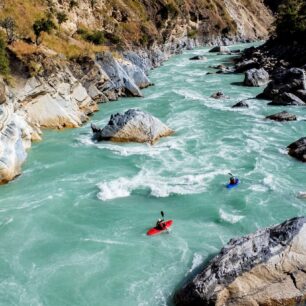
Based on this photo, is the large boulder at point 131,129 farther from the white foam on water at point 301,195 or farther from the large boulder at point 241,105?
the large boulder at point 241,105

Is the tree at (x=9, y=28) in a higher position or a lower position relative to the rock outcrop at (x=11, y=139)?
higher

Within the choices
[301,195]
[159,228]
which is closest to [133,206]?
[159,228]

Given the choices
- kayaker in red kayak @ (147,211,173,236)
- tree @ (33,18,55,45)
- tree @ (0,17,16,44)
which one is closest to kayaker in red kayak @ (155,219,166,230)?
kayaker in red kayak @ (147,211,173,236)

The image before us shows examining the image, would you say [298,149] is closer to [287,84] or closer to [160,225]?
[160,225]

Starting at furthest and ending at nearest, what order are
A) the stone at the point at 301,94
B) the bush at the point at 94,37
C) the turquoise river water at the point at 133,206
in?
the bush at the point at 94,37
the stone at the point at 301,94
the turquoise river water at the point at 133,206

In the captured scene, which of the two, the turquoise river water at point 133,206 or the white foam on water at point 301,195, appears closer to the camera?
the turquoise river water at point 133,206

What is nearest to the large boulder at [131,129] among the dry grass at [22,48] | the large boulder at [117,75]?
the dry grass at [22,48]

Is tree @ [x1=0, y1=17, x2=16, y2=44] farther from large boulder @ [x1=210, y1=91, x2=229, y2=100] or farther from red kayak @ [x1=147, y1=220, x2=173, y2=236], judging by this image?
red kayak @ [x1=147, y1=220, x2=173, y2=236]
